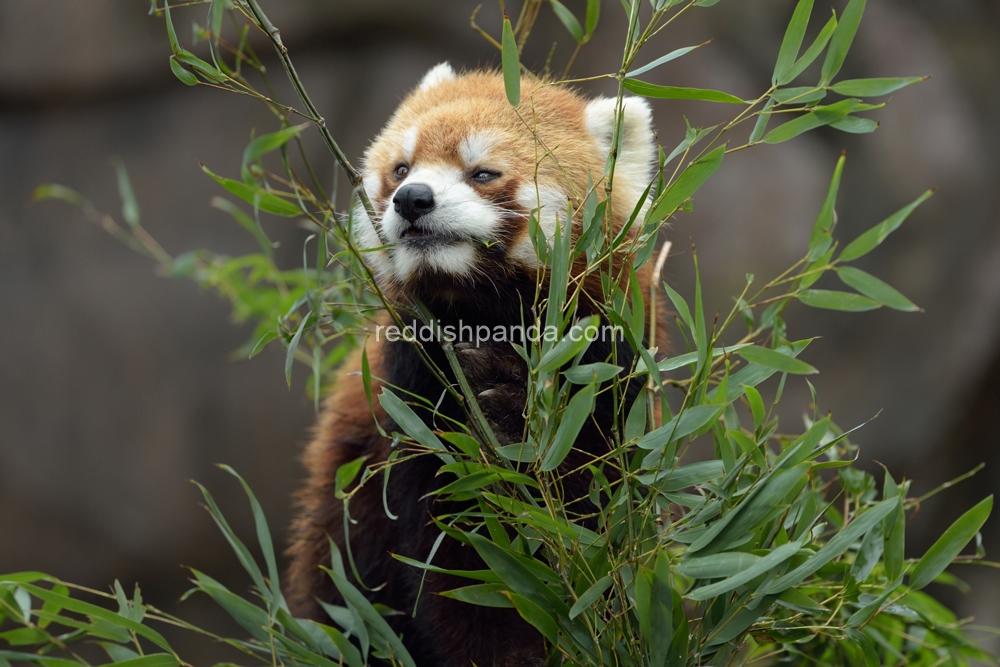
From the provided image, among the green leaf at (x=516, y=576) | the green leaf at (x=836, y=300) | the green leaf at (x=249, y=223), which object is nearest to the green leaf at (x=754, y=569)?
the green leaf at (x=516, y=576)

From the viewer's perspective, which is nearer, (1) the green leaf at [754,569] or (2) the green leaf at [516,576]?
(1) the green leaf at [754,569]

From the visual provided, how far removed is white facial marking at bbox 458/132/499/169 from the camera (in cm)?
212

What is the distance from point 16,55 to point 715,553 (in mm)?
5333

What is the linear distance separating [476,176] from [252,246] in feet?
11.8

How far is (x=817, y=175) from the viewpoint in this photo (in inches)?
198

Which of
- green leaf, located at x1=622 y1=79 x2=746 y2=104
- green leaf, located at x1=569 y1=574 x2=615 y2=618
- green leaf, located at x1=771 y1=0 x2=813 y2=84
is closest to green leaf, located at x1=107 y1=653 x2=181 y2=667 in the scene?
green leaf, located at x1=569 y1=574 x2=615 y2=618

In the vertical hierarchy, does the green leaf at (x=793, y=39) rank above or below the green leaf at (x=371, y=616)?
above

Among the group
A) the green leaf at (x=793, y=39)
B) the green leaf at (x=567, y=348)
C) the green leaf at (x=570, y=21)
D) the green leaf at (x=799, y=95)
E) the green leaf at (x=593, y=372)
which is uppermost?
the green leaf at (x=793, y=39)

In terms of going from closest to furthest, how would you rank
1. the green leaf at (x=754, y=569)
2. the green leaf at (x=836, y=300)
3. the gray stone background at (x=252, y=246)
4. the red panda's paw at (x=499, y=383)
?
the green leaf at (x=754, y=569)
the green leaf at (x=836, y=300)
the red panda's paw at (x=499, y=383)
the gray stone background at (x=252, y=246)

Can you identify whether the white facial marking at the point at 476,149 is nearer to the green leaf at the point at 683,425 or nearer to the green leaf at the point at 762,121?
the green leaf at the point at 762,121

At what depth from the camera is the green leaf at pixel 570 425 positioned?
4.50 feet

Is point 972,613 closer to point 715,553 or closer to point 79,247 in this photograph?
point 715,553

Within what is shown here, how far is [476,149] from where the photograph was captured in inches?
83.9

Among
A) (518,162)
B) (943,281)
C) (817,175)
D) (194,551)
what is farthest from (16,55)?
(943,281)
